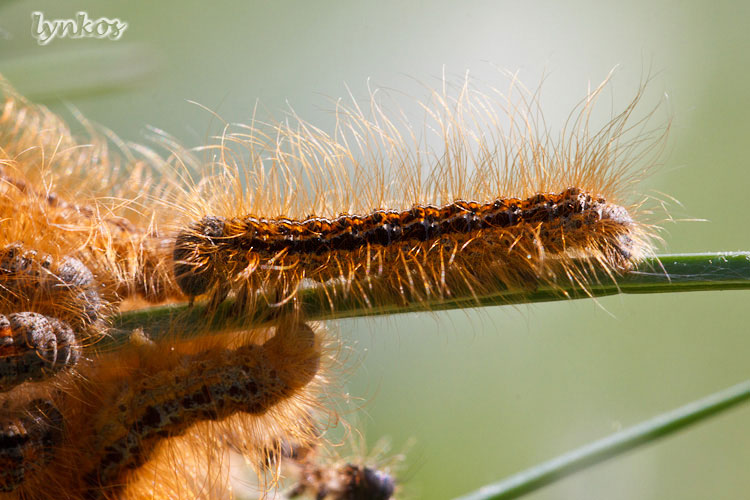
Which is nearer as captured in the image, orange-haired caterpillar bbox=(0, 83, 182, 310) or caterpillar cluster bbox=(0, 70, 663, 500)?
caterpillar cluster bbox=(0, 70, 663, 500)

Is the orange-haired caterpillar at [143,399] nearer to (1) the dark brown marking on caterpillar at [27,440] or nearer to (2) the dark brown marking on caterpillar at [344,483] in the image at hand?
(1) the dark brown marking on caterpillar at [27,440]

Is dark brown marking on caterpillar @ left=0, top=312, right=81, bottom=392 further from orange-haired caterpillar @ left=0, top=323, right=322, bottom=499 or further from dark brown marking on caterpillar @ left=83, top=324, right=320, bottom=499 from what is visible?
dark brown marking on caterpillar @ left=83, top=324, right=320, bottom=499

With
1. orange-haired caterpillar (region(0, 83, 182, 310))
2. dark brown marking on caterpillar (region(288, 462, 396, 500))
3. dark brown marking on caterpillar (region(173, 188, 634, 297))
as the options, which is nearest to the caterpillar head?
dark brown marking on caterpillar (region(173, 188, 634, 297))

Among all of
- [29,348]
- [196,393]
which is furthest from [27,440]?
[196,393]

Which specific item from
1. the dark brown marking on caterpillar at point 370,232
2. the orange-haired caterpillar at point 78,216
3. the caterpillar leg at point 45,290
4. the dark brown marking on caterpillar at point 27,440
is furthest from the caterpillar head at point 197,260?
the dark brown marking on caterpillar at point 27,440

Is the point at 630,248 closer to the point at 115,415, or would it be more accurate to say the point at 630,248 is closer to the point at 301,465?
the point at 301,465

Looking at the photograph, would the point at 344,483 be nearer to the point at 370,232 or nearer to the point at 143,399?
the point at 143,399
